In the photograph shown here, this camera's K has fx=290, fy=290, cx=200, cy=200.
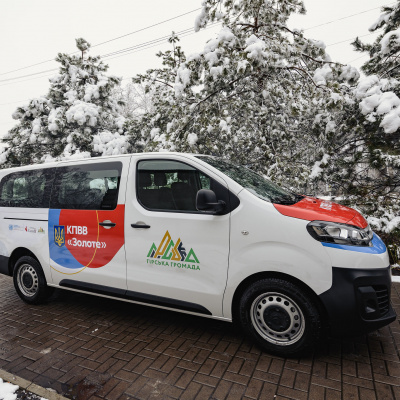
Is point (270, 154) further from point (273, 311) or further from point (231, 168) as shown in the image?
point (273, 311)

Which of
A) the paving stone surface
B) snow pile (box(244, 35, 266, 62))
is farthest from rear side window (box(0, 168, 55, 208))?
snow pile (box(244, 35, 266, 62))

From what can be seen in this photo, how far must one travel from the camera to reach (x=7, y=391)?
2385mm

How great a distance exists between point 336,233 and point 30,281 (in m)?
4.03

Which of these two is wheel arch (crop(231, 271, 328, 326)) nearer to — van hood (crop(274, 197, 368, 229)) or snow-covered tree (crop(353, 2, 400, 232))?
van hood (crop(274, 197, 368, 229))

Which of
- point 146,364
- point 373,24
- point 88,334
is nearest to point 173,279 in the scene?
point 146,364

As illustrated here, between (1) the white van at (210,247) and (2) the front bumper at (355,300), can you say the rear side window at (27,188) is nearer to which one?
(1) the white van at (210,247)

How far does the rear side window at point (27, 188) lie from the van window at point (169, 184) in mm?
1541

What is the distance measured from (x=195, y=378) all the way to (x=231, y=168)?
6.85ft

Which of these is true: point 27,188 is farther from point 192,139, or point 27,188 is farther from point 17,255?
point 192,139

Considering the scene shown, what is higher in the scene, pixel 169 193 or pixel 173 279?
pixel 169 193

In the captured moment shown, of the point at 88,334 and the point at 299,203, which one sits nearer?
the point at 299,203

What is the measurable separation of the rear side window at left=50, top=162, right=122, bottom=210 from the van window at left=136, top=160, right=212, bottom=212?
34 centimetres

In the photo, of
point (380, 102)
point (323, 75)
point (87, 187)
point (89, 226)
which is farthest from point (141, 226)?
point (323, 75)

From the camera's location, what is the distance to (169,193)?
310cm
